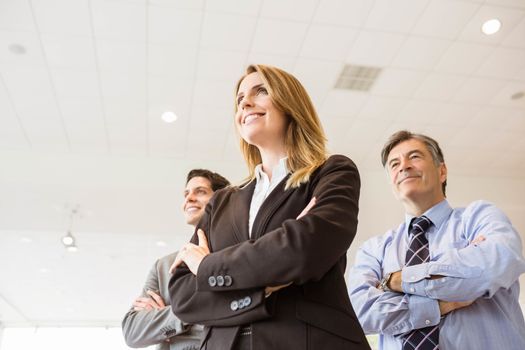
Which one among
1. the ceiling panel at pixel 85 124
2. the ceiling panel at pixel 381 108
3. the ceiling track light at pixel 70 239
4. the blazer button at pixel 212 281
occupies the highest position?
the ceiling panel at pixel 85 124

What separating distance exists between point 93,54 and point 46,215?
3.29 m

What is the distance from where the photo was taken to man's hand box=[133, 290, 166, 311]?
6.44 feet

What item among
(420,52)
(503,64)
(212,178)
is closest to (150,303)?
(212,178)

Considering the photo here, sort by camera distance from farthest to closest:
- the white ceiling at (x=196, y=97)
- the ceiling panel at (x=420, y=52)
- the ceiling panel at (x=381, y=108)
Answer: the ceiling panel at (x=381, y=108), the ceiling panel at (x=420, y=52), the white ceiling at (x=196, y=97)

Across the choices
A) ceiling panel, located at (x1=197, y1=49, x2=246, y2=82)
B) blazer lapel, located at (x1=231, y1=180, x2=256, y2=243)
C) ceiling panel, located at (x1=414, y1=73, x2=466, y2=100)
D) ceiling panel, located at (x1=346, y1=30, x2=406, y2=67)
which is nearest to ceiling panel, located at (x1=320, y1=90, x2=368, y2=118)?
ceiling panel, located at (x1=346, y1=30, x2=406, y2=67)

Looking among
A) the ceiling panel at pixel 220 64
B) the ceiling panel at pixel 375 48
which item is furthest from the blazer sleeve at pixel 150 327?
the ceiling panel at pixel 375 48

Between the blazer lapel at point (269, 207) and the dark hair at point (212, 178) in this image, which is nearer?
the blazer lapel at point (269, 207)

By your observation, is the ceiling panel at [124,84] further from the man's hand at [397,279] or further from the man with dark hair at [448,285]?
the man's hand at [397,279]

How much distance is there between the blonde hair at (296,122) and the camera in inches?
50.0

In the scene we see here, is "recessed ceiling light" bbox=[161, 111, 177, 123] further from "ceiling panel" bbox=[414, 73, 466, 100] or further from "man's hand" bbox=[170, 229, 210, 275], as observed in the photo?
"man's hand" bbox=[170, 229, 210, 275]

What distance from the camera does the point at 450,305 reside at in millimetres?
1467

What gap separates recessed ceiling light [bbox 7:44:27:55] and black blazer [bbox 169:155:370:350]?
443 centimetres

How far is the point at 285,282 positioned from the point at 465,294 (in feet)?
2.65

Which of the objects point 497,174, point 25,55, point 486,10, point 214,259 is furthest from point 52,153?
point 497,174
